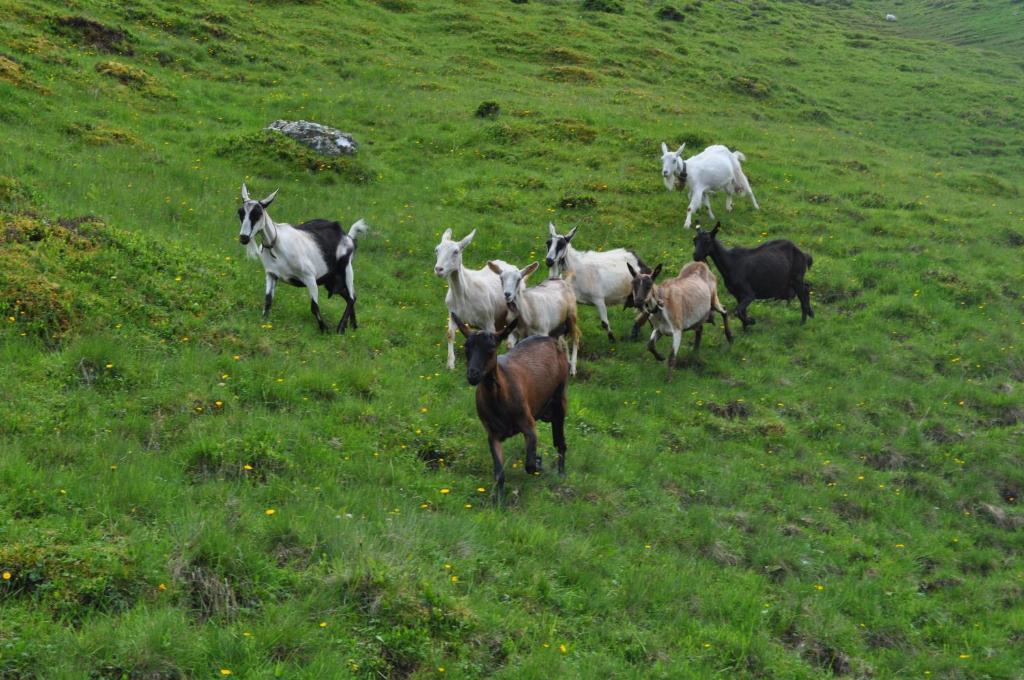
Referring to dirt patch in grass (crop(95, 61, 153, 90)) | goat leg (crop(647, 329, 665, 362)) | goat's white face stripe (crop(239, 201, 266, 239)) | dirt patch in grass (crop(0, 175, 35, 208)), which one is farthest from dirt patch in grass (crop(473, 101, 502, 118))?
dirt patch in grass (crop(0, 175, 35, 208))

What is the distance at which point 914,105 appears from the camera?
4362 centimetres

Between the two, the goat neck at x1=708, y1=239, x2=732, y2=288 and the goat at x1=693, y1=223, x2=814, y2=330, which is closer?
the goat at x1=693, y1=223, x2=814, y2=330

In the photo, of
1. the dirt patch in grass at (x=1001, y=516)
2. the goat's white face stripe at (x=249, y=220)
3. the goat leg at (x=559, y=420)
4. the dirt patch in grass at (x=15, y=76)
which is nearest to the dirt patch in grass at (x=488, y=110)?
the dirt patch in grass at (x=15, y=76)

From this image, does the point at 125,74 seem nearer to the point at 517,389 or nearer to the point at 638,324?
the point at 638,324

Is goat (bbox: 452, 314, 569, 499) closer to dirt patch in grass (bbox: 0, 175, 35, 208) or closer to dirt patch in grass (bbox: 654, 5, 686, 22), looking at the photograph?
dirt patch in grass (bbox: 0, 175, 35, 208)

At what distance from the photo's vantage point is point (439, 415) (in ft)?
37.2

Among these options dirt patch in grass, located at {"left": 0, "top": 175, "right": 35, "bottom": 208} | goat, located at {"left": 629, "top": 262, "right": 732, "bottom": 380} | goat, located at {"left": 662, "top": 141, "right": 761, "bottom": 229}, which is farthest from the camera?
goat, located at {"left": 662, "top": 141, "right": 761, "bottom": 229}

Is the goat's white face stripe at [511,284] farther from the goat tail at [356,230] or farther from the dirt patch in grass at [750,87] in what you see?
the dirt patch in grass at [750,87]

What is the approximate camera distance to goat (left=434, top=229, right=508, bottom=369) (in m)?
14.0

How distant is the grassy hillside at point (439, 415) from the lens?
6.52m

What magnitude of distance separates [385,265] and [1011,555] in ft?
41.6

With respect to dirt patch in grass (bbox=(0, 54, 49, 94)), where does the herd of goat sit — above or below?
below

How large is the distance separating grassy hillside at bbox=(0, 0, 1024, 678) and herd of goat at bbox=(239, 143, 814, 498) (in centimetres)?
65

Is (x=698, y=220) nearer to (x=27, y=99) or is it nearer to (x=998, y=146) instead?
(x=27, y=99)
